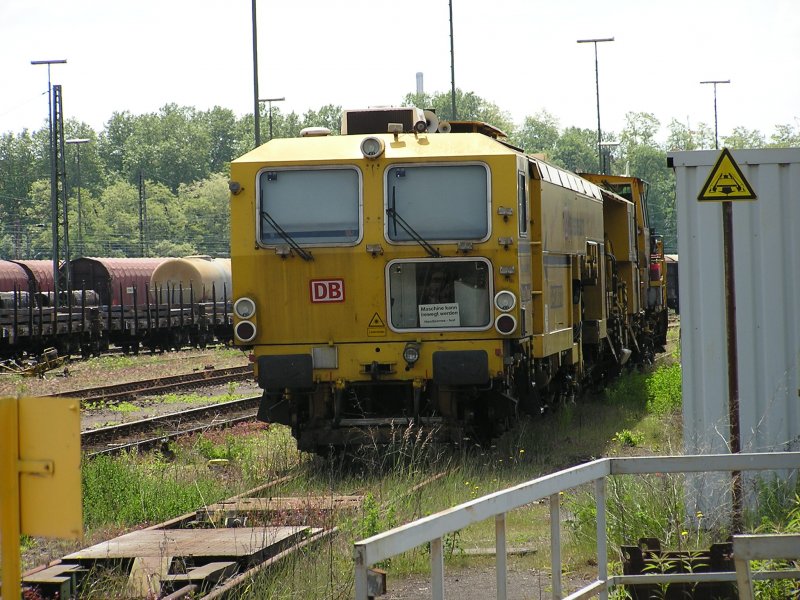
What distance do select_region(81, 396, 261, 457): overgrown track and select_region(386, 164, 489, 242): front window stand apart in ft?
13.9

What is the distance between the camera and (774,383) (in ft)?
29.2

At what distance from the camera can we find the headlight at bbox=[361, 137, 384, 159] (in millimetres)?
11250

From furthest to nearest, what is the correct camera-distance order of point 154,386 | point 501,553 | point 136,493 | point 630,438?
point 154,386
point 630,438
point 136,493
point 501,553

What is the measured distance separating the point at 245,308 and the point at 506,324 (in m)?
2.39

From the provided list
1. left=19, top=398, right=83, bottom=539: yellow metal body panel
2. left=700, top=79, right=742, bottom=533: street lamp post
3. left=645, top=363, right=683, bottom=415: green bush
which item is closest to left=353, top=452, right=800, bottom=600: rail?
left=19, top=398, right=83, bottom=539: yellow metal body panel

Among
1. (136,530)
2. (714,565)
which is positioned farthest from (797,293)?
(136,530)

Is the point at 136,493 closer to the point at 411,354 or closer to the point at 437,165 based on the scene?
the point at 411,354

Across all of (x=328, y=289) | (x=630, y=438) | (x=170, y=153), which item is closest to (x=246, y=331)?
(x=328, y=289)

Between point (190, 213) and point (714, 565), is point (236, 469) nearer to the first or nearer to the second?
point (714, 565)

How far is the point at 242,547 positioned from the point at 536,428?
7.23 metres

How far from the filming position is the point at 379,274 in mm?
11281

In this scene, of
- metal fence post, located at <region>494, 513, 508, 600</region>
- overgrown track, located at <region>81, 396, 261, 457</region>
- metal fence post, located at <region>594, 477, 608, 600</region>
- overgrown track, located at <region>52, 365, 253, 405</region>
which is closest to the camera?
metal fence post, located at <region>494, 513, 508, 600</region>

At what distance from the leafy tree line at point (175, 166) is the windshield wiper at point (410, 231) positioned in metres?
84.7

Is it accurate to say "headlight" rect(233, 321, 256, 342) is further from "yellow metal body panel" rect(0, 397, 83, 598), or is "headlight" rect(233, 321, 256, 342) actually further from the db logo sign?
"yellow metal body panel" rect(0, 397, 83, 598)
